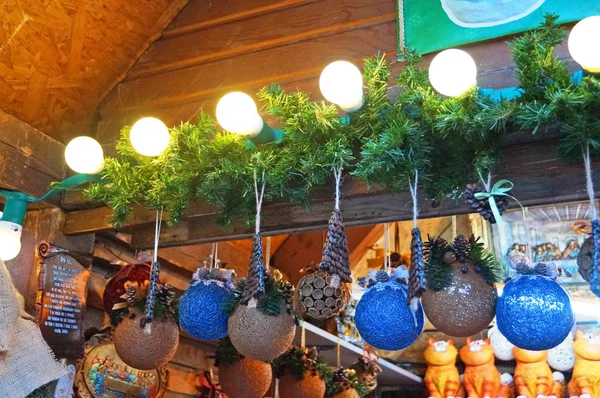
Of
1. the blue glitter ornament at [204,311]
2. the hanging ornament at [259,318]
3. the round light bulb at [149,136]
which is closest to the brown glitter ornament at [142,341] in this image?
the blue glitter ornament at [204,311]

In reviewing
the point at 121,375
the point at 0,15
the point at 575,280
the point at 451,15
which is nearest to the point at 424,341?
the point at 575,280

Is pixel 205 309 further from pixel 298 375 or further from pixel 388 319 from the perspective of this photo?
pixel 298 375

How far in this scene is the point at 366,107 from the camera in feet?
5.96

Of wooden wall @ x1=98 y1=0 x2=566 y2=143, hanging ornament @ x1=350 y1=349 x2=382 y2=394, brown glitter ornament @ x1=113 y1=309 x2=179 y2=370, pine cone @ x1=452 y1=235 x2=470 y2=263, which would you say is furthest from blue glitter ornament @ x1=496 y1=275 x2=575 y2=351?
hanging ornament @ x1=350 y1=349 x2=382 y2=394

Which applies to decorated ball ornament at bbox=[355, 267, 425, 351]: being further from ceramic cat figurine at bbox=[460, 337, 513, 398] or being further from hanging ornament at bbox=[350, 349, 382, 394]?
ceramic cat figurine at bbox=[460, 337, 513, 398]

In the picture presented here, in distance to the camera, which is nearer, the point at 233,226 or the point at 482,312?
the point at 482,312

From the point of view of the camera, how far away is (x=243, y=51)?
8.35ft

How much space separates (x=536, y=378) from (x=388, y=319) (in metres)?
2.82

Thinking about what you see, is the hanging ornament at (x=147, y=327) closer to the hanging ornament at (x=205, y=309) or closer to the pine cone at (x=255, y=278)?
A: the hanging ornament at (x=205, y=309)

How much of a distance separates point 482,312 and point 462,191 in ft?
1.19

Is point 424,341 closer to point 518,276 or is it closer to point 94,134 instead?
point 94,134

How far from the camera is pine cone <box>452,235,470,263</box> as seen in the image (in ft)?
5.31

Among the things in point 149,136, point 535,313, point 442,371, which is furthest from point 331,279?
point 442,371

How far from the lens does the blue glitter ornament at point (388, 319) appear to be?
1569mm
